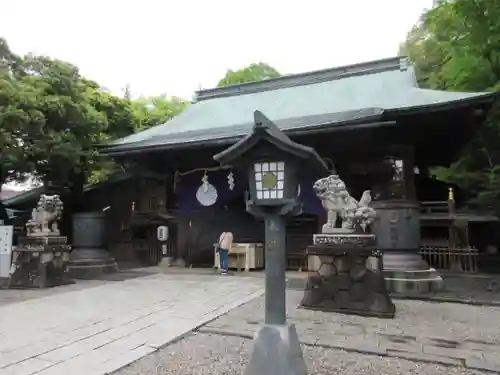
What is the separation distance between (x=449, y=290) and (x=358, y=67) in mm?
7991

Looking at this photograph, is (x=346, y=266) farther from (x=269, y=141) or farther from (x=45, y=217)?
(x=45, y=217)

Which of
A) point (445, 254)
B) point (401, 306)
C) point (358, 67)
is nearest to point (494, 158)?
point (445, 254)

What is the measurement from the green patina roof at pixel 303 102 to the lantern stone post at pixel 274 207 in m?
4.87

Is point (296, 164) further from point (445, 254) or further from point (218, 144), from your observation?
point (445, 254)

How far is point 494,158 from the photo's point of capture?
10.3 metres

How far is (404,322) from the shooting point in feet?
17.9

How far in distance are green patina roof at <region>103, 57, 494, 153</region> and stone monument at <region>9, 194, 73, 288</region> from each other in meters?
2.75

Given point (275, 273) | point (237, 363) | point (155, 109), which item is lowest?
point (237, 363)

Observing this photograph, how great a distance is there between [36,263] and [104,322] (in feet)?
13.7

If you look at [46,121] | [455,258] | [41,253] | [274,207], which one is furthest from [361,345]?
[46,121]

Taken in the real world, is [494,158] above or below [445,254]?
above

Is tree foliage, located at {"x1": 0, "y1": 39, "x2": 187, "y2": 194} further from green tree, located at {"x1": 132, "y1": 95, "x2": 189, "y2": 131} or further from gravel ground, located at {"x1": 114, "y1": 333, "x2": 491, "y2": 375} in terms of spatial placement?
gravel ground, located at {"x1": 114, "y1": 333, "x2": 491, "y2": 375}

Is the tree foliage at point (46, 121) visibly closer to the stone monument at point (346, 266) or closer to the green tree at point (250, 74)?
the stone monument at point (346, 266)

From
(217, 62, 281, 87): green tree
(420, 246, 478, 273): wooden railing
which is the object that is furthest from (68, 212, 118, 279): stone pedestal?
(217, 62, 281, 87): green tree
